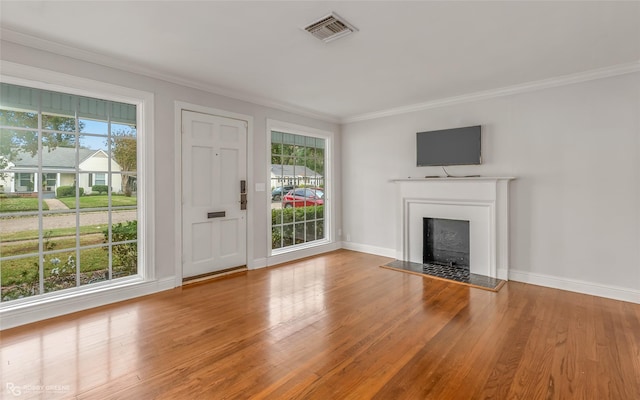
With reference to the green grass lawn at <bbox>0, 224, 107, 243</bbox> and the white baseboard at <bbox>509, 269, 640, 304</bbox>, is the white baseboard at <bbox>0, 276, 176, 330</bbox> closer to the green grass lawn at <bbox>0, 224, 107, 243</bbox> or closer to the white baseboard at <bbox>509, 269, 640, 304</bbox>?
the green grass lawn at <bbox>0, 224, 107, 243</bbox>

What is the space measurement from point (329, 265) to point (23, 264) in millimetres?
3671

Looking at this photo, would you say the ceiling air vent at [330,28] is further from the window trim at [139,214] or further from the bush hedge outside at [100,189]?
the bush hedge outside at [100,189]

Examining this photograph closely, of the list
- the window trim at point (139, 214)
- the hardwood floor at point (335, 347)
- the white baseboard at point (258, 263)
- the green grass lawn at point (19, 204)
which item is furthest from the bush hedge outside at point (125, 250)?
the white baseboard at point (258, 263)

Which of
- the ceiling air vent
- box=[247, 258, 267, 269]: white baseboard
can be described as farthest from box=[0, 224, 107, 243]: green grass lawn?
the ceiling air vent

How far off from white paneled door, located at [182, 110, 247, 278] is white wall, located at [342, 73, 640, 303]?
10.2ft

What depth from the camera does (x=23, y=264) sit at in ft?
10.6

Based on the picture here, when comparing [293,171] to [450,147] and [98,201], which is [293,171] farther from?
[98,201]

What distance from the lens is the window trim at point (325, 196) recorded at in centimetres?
481

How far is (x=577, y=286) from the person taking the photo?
364 centimetres

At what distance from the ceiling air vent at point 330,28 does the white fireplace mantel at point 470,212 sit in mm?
2701

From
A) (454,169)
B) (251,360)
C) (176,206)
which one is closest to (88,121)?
(176,206)

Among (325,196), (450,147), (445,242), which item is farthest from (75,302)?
(450,147)

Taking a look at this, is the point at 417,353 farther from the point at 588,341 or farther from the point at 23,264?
the point at 23,264

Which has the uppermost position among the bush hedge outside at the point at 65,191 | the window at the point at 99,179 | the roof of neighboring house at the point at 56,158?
the roof of neighboring house at the point at 56,158
